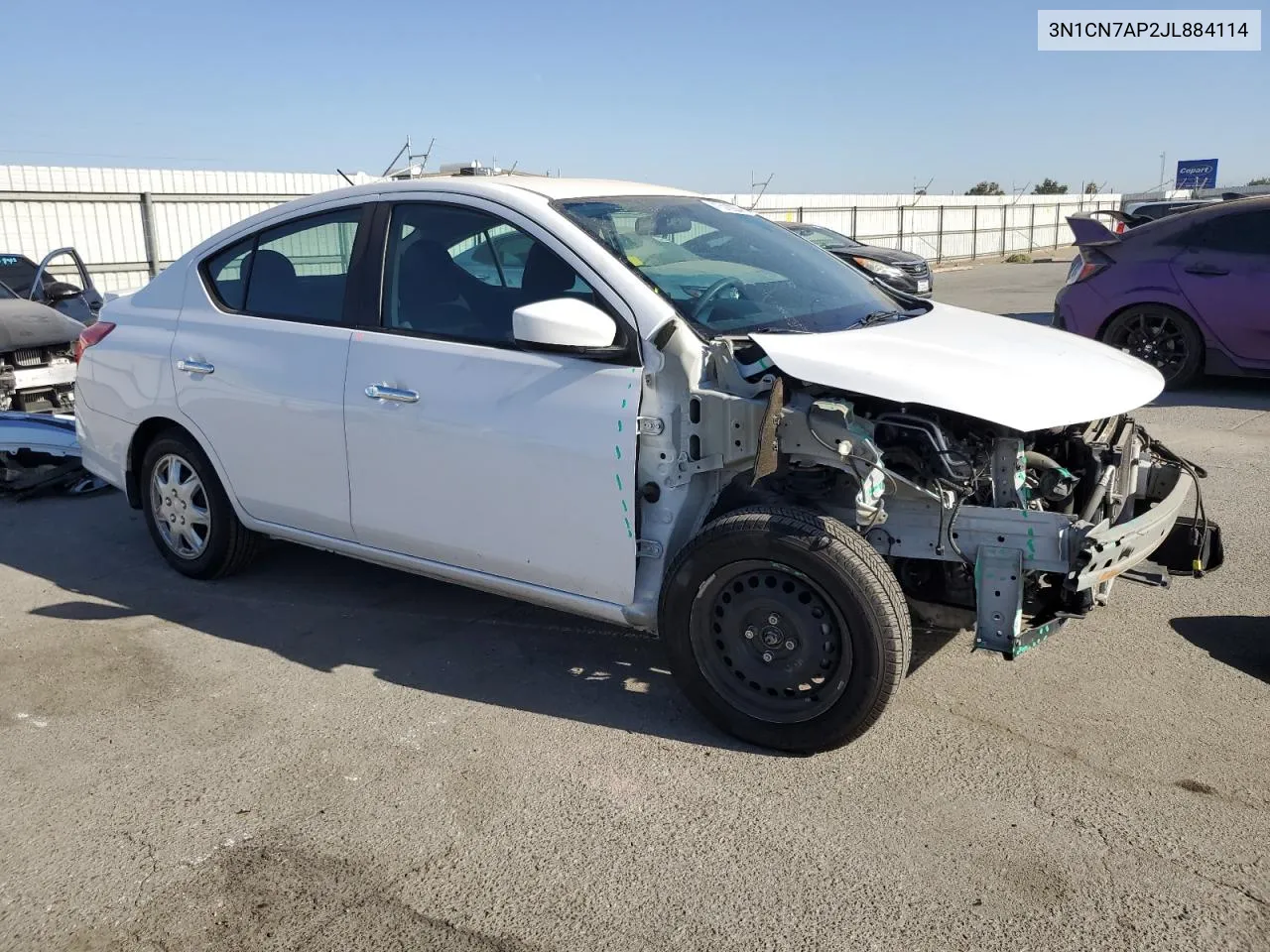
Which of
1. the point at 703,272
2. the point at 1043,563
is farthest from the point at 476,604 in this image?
the point at 1043,563

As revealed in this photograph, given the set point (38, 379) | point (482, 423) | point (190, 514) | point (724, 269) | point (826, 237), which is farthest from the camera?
point (826, 237)

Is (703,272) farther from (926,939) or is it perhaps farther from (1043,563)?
(926,939)

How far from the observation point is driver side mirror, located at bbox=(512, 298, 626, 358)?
3488 millimetres

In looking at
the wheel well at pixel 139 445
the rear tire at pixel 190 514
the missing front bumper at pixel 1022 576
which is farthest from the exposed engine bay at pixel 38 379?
the missing front bumper at pixel 1022 576

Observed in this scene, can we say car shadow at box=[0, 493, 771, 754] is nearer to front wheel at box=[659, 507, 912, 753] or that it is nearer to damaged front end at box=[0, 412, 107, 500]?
front wheel at box=[659, 507, 912, 753]

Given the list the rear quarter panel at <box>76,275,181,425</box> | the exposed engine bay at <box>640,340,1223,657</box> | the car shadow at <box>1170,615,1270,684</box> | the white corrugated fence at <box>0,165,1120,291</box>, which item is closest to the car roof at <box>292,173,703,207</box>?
the rear quarter panel at <box>76,275,181,425</box>

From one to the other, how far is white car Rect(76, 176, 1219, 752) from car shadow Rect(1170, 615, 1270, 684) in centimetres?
40

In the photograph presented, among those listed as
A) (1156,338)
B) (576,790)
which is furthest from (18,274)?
(1156,338)

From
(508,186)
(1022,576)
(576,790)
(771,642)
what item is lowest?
(576,790)

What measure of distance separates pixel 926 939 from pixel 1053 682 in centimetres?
166

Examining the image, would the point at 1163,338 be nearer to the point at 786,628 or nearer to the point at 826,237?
the point at 786,628

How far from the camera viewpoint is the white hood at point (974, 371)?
10.7 feet

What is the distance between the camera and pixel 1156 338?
9.45m

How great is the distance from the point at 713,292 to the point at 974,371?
0.97 metres
